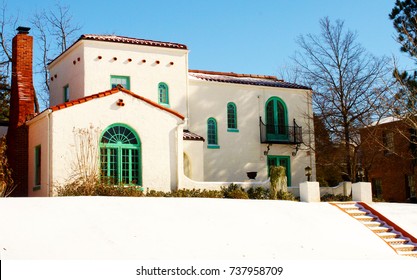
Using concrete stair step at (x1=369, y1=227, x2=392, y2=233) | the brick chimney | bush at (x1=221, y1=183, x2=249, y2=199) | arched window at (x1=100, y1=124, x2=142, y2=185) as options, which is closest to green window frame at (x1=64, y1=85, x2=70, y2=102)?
the brick chimney

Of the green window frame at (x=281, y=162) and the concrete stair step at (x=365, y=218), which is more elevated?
the green window frame at (x=281, y=162)

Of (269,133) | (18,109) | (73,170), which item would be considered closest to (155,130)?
(73,170)

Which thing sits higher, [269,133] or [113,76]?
[113,76]

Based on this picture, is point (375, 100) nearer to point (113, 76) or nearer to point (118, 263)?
→ point (113, 76)

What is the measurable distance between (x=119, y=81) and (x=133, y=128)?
492cm

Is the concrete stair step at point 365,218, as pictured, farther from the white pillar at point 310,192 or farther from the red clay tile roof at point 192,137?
the red clay tile roof at point 192,137

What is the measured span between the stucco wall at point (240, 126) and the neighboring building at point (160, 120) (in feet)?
0.18

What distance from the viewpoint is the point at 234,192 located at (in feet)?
81.3

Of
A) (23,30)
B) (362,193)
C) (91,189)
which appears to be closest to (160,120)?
(91,189)

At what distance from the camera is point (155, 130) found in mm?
25484

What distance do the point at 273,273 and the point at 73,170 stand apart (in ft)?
36.6

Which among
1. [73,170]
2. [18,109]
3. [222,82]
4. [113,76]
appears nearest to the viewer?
[73,170]

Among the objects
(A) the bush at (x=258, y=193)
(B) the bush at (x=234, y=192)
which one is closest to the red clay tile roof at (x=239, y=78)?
(B) the bush at (x=234, y=192)

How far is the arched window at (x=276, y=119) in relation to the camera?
3297 centimetres
